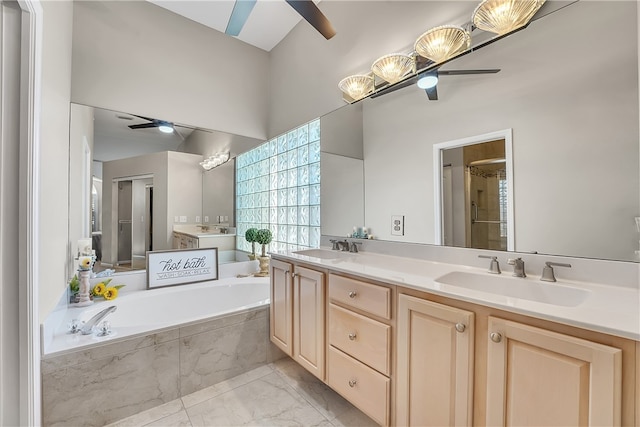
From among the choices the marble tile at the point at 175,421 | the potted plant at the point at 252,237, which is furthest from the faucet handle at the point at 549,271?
the potted plant at the point at 252,237

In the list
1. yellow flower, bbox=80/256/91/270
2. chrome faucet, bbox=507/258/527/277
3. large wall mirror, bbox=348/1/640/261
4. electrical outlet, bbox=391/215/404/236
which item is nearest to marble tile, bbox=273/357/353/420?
electrical outlet, bbox=391/215/404/236

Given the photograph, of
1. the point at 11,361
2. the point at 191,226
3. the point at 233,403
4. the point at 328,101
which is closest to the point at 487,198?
the point at 328,101

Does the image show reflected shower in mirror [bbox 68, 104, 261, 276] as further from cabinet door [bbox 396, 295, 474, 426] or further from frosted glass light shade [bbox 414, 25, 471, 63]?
cabinet door [bbox 396, 295, 474, 426]

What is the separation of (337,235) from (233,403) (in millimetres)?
1360

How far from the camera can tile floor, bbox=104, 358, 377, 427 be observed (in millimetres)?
1523

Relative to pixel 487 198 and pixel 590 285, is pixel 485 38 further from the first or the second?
pixel 590 285

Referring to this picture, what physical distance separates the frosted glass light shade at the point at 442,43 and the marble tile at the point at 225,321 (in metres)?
2.06

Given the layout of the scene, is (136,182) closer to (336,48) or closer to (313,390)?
(336,48)

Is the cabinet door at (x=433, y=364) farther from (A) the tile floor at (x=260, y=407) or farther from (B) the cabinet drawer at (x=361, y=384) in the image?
(A) the tile floor at (x=260, y=407)

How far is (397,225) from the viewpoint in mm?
1815

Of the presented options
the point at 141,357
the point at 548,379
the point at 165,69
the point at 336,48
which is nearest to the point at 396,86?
the point at 336,48

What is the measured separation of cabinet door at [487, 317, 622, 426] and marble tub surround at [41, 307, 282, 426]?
161cm

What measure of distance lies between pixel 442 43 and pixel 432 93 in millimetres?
261

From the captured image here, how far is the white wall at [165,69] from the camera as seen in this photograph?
6.96 ft
